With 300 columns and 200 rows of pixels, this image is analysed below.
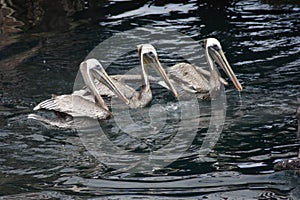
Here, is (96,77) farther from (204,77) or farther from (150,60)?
(204,77)

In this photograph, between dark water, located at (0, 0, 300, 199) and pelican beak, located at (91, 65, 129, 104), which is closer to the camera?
dark water, located at (0, 0, 300, 199)

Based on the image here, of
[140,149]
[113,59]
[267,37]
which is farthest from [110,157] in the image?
[267,37]

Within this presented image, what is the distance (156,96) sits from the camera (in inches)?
304

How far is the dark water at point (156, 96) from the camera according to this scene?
5336 mm

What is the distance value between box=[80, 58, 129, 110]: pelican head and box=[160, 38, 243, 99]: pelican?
68 centimetres

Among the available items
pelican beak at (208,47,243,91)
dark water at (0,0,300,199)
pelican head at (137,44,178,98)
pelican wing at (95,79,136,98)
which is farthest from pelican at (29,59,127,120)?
pelican beak at (208,47,243,91)

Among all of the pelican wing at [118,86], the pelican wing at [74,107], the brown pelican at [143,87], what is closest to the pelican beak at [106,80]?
the brown pelican at [143,87]

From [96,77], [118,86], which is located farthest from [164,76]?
[96,77]

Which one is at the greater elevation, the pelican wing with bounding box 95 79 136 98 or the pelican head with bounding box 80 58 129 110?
the pelican head with bounding box 80 58 129 110

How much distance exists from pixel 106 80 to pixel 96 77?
0.39 ft

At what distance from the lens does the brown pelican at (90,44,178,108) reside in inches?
288

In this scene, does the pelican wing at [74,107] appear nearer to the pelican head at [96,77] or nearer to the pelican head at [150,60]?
the pelican head at [96,77]

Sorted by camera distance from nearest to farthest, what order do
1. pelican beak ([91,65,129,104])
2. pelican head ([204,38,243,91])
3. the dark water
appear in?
the dark water, pelican beak ([91,65,129,104]), pelican head ([204,38,243,91])

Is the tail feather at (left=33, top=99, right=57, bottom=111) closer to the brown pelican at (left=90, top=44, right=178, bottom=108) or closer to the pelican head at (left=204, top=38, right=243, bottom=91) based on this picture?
the brown pelican at (left=90, top=44, right=178, bottom=108)
